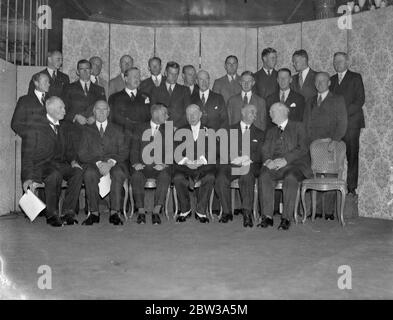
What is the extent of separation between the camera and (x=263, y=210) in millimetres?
5074

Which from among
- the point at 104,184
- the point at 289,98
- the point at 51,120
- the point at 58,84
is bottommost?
the point at 104,184

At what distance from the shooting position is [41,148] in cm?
530

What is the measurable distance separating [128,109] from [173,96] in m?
0.57

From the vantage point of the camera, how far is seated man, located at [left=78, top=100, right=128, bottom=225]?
5.19m

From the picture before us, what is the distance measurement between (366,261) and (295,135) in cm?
202

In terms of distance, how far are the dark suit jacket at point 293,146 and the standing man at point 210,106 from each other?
1.89 ft

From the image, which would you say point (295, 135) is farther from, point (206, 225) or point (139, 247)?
point (139, 247)

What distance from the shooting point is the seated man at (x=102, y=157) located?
519cm

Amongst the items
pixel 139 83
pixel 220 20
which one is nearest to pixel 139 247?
pixel 139 83

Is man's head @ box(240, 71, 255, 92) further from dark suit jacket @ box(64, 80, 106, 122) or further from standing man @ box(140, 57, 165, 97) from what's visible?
dark suit jacket @ box(64, 80, 106, 122)

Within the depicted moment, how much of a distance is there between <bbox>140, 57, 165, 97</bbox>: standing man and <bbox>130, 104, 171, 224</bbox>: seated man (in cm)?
73

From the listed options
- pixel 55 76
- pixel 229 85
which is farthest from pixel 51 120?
pixel 229 85

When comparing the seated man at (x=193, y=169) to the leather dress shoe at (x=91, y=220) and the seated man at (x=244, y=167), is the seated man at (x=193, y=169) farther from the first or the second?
the leather dress shoe at (x=91, y=220)

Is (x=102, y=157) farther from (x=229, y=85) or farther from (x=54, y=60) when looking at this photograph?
(x=229, y=85)
